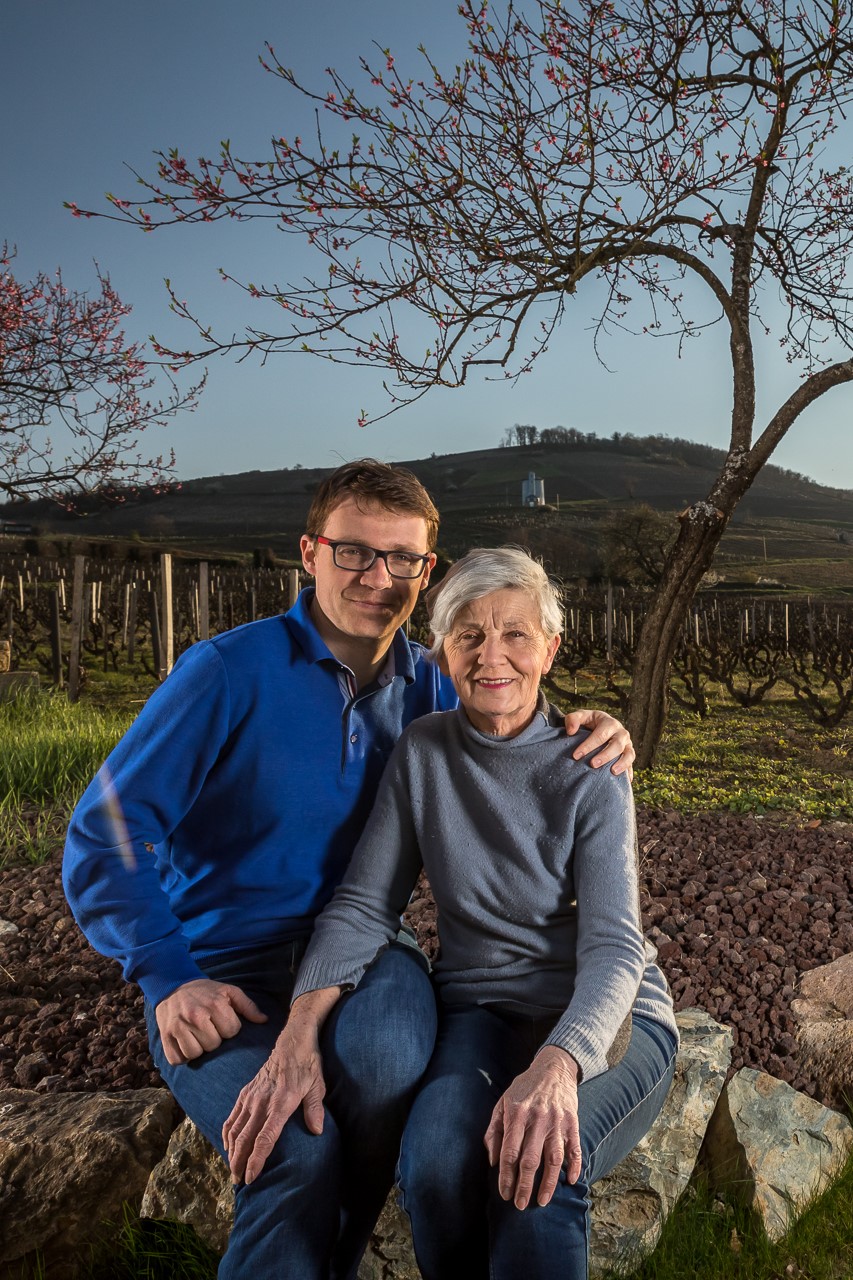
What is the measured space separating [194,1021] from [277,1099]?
0.24 m

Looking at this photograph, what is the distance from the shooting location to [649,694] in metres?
6.87

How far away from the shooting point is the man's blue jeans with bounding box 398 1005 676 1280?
1.39 metres

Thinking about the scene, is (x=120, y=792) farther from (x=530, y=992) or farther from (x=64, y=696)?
(x=64, y=696)

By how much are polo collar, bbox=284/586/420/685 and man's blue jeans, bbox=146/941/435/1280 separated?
1.85 feet

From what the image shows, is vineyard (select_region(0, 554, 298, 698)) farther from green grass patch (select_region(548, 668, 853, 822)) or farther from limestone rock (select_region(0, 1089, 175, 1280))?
limestone rock (select_region(0, 1089, 175, 1280))

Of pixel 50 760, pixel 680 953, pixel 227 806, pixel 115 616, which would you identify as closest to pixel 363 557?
pixel 227 806

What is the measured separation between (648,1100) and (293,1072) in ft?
2.08

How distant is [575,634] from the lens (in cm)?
1479

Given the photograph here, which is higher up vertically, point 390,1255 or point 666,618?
point 666,618

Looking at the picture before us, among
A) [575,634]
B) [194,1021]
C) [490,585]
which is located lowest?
[575,634]

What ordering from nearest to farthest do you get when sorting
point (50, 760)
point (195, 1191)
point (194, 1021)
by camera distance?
point (194, 1021) < point (195, 1191) < point (50, 760)

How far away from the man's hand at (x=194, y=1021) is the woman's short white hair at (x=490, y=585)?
76 centimetres

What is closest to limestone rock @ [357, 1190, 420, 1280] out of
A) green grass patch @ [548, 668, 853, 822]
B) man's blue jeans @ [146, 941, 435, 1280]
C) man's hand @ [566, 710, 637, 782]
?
man's blue jeans @ [146, 941, 435, 1280]

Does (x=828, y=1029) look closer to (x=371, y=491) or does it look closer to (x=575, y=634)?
(x=371, y=491)
